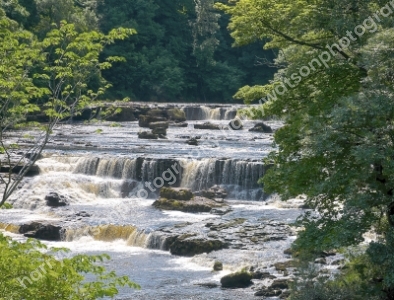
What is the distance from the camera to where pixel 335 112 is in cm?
1058

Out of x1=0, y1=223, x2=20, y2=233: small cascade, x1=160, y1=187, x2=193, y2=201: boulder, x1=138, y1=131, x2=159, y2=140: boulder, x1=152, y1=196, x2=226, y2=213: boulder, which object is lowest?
x1=0, y1=223, x2=20, y2=233: small cascade

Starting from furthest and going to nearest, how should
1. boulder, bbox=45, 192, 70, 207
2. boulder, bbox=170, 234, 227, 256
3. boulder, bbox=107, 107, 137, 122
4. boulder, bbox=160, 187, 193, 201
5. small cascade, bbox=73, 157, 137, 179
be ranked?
boulder, bbox=107, 107, 137, 122
small cascade, bbox=73, 157, 137, 179
boulder, bbox=45, 192, 70, 207
boulder, bbox=160, 187, 193, 201
boulder, bbox=170, 234, 227, 256

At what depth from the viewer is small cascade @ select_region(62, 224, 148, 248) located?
77.3 feet

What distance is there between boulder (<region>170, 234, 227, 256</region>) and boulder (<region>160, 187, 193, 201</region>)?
6.36 meters

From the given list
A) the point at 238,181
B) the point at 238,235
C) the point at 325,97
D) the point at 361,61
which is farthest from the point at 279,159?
the point at 238,181

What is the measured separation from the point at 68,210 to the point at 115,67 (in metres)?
48.3

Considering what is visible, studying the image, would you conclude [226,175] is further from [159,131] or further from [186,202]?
[159,131]

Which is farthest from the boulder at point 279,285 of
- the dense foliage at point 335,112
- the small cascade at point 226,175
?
the small cascade at point 226,175

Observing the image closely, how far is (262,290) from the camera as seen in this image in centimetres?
1764

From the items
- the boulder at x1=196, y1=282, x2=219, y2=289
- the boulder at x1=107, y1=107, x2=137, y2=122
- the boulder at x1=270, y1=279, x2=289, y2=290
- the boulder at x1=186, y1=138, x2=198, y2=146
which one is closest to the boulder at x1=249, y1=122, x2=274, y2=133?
the boulder at x1=186, y1=138, x2=198, y2=146

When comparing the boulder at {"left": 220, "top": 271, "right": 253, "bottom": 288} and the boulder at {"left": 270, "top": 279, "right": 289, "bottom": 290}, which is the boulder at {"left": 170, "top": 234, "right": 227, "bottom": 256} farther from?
the boulder at {"left": 270, "top": 279, "right": 289, "bottom": 290}

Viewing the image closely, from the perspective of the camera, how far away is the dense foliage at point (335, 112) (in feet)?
34.7

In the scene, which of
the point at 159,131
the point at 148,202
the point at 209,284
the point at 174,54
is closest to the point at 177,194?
the point at 148,202

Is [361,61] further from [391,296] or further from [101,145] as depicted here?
[101,145]
